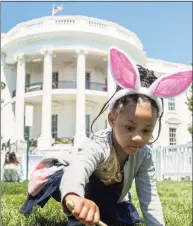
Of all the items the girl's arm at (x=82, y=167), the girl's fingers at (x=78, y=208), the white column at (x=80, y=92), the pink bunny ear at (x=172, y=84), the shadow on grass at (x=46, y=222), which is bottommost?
the shadow on grass at (x=46, y=222)

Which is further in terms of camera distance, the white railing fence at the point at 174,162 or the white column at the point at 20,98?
the white column at the point at 20,98

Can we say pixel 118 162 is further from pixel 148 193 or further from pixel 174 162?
pixel 174 162

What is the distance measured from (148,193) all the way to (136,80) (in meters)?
0.60

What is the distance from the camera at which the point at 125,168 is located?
1.80m

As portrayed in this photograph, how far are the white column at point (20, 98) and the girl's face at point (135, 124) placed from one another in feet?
46.2

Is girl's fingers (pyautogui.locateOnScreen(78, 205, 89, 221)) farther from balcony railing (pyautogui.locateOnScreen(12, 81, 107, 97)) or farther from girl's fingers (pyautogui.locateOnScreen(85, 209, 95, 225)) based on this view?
balcony railing (pyautogui.locateOnScreen(12, 81, 107, 97))

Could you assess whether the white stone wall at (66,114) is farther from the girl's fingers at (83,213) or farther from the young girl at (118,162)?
the girl's fingers at (83,213)

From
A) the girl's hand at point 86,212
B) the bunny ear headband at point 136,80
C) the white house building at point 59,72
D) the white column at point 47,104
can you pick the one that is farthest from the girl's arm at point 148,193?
the white column at point 47,104

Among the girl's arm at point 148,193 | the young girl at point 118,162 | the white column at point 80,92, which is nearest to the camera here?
the young girl at point 118,162

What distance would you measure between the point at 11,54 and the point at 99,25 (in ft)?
12.1

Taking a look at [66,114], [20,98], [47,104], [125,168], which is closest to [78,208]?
[125,168]

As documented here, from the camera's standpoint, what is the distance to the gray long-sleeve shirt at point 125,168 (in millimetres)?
1469

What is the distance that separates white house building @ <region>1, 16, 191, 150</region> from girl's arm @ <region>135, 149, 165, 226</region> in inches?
515

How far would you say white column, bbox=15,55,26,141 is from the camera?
15.7 m
